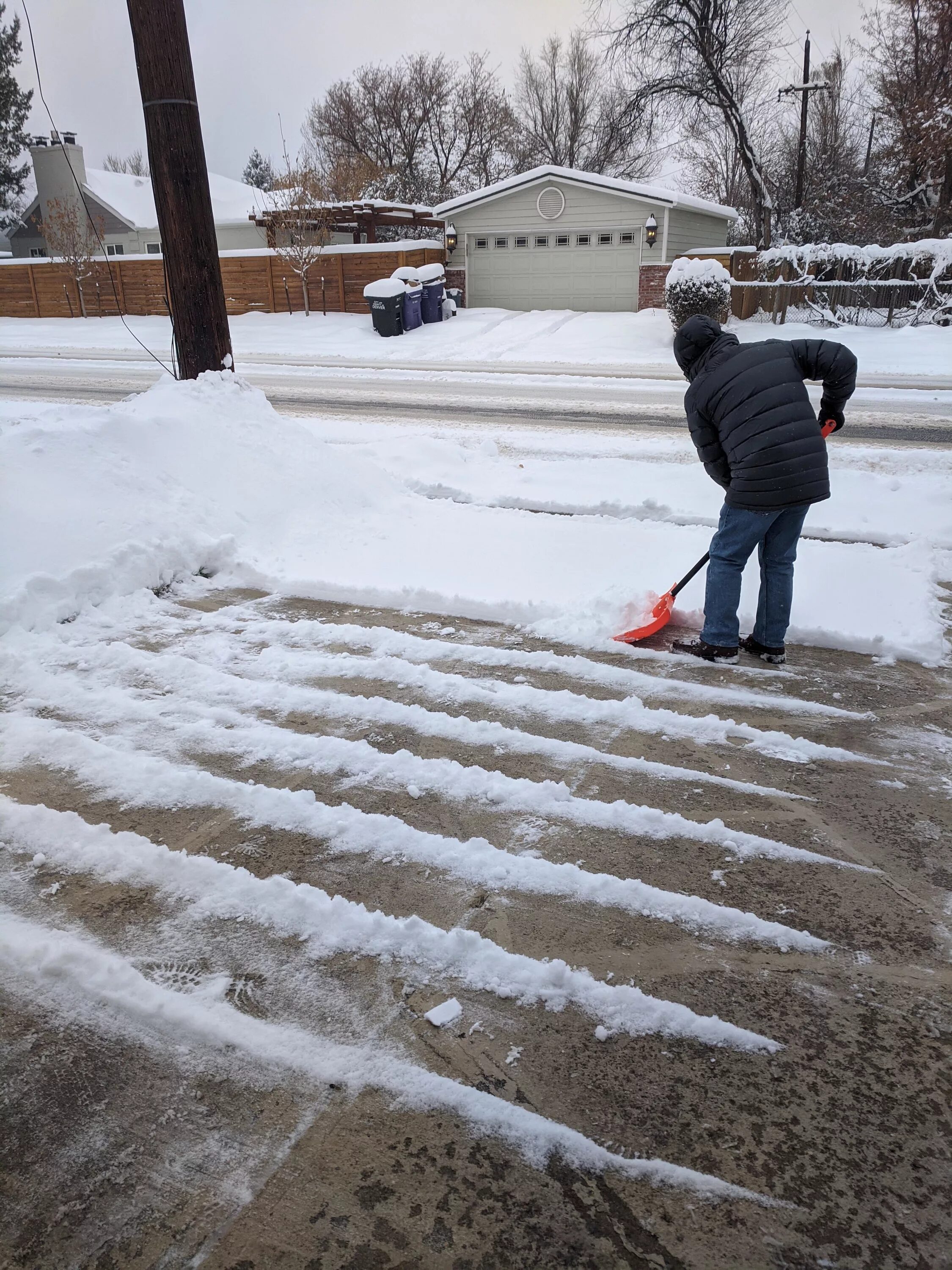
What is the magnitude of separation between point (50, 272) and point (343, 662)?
3023 cm

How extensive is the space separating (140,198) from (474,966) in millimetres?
42630

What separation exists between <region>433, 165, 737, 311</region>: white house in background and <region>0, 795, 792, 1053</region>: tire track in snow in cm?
2263

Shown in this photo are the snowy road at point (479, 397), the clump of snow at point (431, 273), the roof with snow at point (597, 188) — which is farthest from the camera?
the clump of snow at point (431, 273)

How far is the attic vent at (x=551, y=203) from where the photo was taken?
901 inches

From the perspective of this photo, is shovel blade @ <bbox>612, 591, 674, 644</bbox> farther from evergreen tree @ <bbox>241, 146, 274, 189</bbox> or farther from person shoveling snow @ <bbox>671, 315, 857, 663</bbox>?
evergreen tree @ <bbox>241, 146, 274, 189</bbox>

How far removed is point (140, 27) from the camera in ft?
20.2

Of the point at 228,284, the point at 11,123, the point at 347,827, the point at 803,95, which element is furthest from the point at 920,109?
the point at 11,123

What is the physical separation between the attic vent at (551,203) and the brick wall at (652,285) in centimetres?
282

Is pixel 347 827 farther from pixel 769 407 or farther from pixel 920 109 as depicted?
pixel 920 109

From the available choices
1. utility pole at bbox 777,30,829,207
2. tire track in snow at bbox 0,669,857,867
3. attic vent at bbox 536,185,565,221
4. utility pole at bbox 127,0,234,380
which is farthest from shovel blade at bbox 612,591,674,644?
utility pole at bbox 777,30,829,207

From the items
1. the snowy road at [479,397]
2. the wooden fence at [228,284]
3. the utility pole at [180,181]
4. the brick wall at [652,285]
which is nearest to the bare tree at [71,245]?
the wooden fence at [228,284]

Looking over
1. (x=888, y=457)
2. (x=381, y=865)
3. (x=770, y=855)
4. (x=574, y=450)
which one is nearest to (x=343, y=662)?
(x=381, y=865)

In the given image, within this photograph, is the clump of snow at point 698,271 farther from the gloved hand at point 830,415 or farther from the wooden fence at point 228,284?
the gloved hand at point 830,415

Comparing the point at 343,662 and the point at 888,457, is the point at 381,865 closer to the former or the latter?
the point at 343,662
